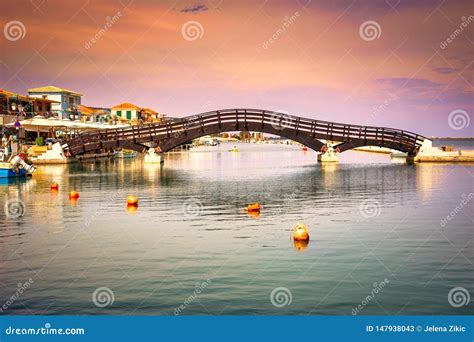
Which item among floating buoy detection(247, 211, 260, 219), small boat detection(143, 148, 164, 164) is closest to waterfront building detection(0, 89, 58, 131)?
small boat detection(143, 148, 164, 164)

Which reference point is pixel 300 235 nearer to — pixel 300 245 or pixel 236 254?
pixel 300 245

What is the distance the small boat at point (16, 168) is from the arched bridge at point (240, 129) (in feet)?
47.0

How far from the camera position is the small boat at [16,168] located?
152ft

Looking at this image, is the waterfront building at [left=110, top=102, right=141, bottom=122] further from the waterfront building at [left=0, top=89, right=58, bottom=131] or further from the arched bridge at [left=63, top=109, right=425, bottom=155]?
the arched bridge at [left=63, top=109, right=425, bottom=155]

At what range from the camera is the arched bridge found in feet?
198

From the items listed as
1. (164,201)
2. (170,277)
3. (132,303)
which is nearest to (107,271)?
(170,277)

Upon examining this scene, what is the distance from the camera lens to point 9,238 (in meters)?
20.4

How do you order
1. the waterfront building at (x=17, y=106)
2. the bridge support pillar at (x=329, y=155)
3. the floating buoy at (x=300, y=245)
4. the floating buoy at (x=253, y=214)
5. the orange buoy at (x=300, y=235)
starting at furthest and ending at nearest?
the bridge support pillar at (x=329, y=155)
the waterfront building at (x=17, y=106)
the floating buoy at (x=253, y=214)
the orange buoy at (x=300, y=235)
the floating buoy at (x=300, y=245)

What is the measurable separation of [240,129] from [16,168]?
23148 mm

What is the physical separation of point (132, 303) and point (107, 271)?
3.05m

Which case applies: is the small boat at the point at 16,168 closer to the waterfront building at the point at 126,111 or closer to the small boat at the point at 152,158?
the small boat at the point at 152,158

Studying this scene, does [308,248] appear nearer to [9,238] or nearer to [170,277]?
[170,277]

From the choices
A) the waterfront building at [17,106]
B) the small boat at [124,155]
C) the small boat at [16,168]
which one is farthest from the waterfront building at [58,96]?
the small boat at [16,168]

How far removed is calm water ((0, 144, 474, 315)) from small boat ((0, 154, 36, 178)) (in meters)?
13.7
